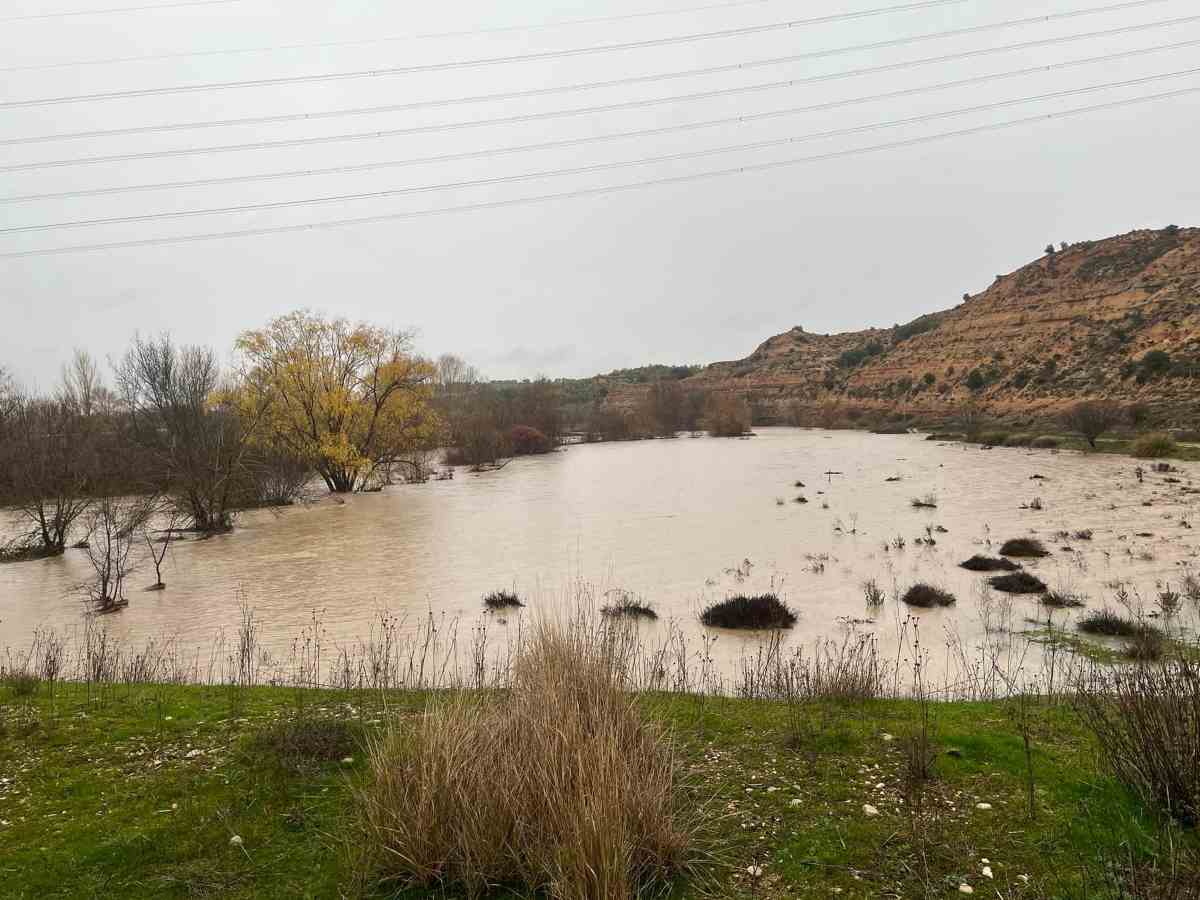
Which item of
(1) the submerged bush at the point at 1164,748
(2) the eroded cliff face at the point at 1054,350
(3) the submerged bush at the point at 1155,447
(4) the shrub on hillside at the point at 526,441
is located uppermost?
(2) the eroded cliff face at the point at 1054,350

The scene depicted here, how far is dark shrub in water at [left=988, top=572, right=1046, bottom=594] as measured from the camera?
1589 centimetres

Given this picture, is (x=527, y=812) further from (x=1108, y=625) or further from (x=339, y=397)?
(x=339, y=397)

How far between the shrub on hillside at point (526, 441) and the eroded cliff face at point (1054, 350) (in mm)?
42872

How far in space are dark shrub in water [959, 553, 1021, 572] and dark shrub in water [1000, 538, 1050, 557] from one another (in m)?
1.02

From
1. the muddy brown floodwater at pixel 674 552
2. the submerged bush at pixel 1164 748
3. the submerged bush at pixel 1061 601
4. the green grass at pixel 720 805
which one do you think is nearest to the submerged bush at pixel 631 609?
the muddy brown floodwater at pixel 674 552

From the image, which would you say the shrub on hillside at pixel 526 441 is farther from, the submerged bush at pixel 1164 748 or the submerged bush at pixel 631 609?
the submerged bush at pixel 1164 748

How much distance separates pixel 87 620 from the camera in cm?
1698

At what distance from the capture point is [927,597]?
15375mm

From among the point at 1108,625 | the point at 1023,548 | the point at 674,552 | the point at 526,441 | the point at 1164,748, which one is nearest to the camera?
the point at 1164,748

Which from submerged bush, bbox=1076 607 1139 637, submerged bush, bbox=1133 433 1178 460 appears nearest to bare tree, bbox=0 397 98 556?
submerged bush, bbox=1076 607 1139 637

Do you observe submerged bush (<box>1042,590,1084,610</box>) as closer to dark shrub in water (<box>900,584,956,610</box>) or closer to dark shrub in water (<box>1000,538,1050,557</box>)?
dark shrub in water (<box>900,584,956,610</box>)

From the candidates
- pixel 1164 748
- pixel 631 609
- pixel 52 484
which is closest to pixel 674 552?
pixel 631 609

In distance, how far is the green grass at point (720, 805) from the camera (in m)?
4.22

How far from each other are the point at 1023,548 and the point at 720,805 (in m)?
18.6
